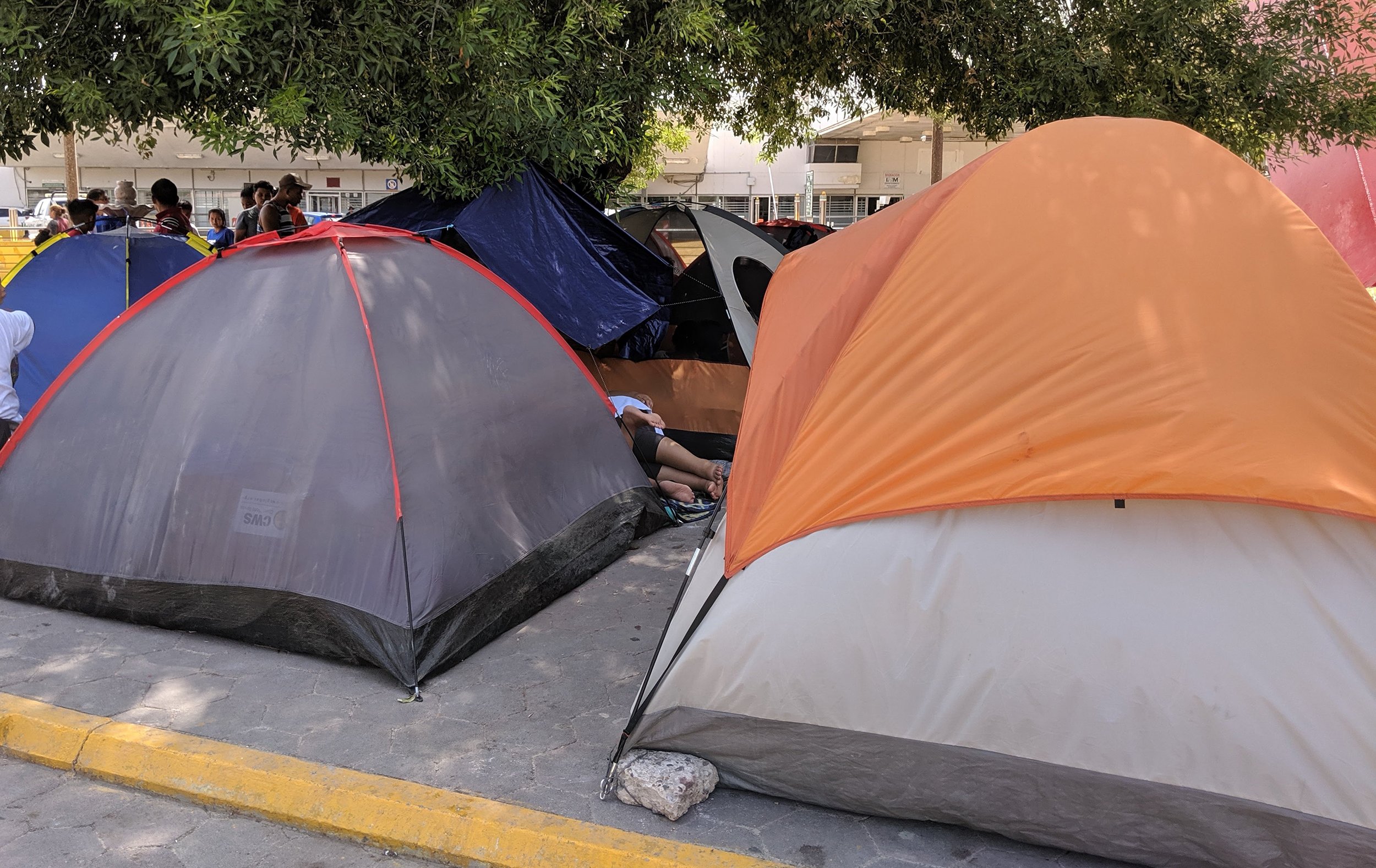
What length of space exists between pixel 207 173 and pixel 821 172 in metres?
16.6

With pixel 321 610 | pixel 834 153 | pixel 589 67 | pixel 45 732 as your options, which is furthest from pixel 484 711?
pixel 834 153

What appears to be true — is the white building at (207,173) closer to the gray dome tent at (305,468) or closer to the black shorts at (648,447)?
the black shorts at (648,447)

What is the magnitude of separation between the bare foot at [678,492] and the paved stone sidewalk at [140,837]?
3365mm

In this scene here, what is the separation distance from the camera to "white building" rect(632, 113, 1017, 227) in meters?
27.2

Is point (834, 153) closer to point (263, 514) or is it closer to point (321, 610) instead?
point (263, 514)

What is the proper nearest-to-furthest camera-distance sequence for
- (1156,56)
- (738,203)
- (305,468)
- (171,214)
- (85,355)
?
1. (305,468)
2. (85,355)
3. (1156,56)
4. (171,214)
5. (738,203)

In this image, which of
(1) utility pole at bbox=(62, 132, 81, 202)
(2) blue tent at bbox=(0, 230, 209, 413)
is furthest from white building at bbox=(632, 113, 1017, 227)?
(2) blue tent at bbox=(0, 230, 209, 413)

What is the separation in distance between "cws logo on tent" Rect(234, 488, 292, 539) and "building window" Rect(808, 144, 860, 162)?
83.3 ft

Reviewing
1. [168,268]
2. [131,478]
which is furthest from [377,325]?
[168,268]

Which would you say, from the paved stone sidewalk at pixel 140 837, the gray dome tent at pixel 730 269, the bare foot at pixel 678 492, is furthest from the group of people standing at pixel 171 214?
the paved stone sidewalk at pixel 140 837

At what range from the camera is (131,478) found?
4547 millimetres

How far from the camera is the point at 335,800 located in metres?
3.37

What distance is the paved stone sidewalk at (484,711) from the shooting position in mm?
3174

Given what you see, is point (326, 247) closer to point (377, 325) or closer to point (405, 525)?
point (377, 325)
